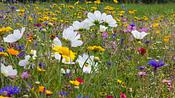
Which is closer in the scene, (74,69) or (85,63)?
(85,63)

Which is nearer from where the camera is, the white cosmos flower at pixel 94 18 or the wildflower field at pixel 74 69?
the wildflower field at pixel 74 69

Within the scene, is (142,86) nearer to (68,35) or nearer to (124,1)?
(68,35)

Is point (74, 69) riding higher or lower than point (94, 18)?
lower

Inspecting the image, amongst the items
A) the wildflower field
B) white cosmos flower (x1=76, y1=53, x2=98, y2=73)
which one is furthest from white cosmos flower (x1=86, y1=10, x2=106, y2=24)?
white cosmos flower (x1=76, y1=53, x2=98, y2=73)

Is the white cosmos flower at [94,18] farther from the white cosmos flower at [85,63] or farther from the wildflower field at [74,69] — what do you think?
the white cosmos flower at [85,63]

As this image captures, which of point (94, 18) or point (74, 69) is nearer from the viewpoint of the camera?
point (94, 18)

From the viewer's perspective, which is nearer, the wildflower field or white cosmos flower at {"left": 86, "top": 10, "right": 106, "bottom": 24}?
the wildflower field

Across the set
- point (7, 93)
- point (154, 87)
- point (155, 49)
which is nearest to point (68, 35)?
point (7, 93)

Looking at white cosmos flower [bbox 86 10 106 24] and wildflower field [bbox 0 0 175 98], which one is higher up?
white cosmos flower [bbox 86 10 106 24]

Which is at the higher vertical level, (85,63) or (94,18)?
(94,18)

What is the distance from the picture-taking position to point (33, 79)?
6.57 ft

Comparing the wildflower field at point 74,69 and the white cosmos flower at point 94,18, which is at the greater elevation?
the white cosmos flower at point 94,18

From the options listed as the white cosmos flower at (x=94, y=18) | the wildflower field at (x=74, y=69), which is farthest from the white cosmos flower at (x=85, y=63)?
the white cosmos flower at (x=94, y=18)

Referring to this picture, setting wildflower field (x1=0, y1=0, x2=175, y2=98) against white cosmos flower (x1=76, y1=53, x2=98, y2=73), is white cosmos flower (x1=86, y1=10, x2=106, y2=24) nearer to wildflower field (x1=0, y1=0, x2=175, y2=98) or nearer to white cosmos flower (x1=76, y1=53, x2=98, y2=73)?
wildflower field (x1=0, y1=0, x2=175, y2=98)
